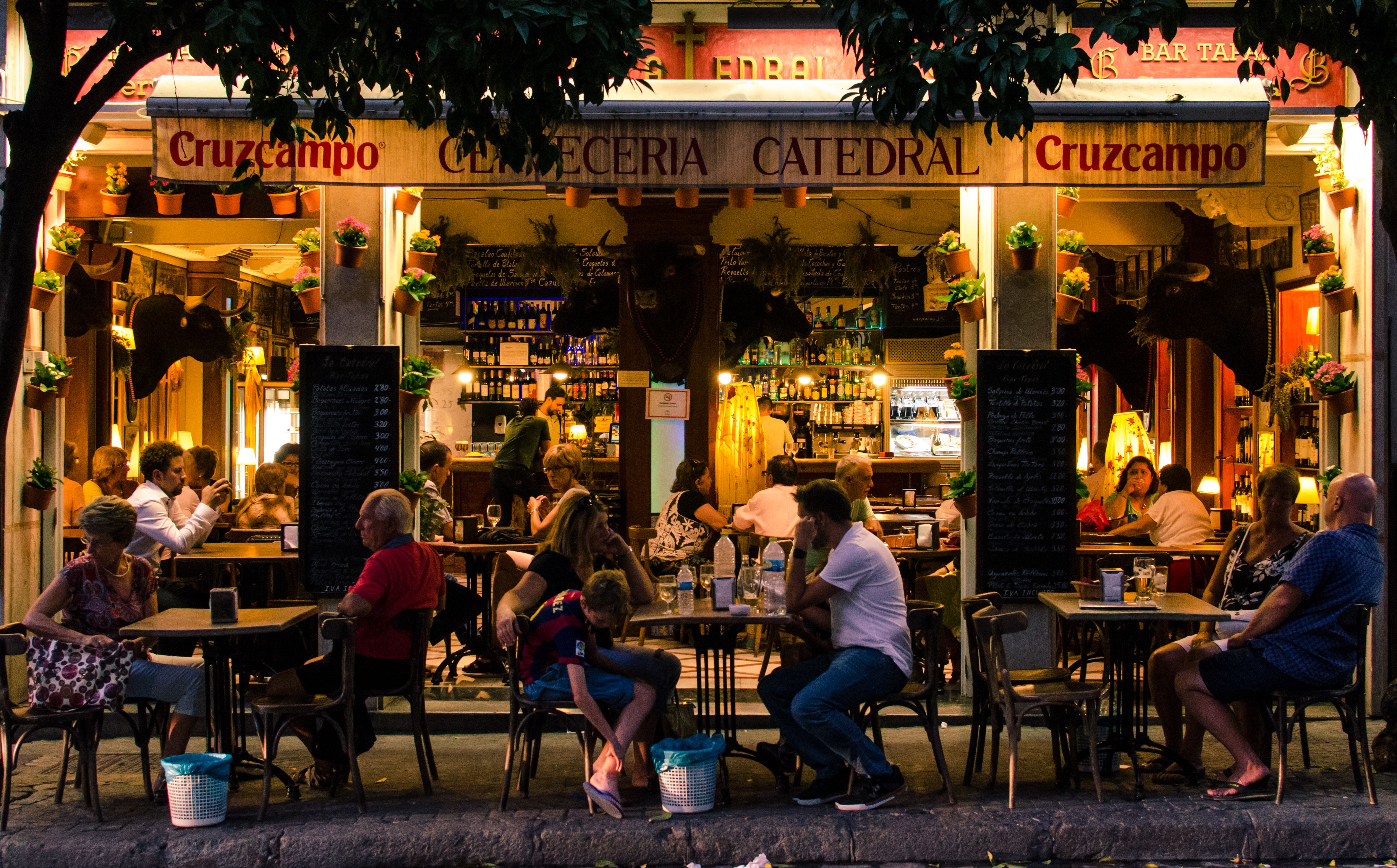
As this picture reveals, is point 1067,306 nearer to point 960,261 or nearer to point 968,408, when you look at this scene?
point 960,261

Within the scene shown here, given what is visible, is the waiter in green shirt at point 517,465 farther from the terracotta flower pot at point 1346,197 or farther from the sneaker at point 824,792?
the terracotta flower pot at point 1346,197

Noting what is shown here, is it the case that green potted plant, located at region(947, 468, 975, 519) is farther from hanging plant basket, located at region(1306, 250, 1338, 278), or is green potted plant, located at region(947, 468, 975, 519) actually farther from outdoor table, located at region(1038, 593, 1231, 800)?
hanging plant basket, located at region(1306, 250, 1338, 278)

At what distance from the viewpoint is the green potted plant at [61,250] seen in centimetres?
738

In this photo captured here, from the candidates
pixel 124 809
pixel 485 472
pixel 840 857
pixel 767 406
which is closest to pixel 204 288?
pixel 485 472

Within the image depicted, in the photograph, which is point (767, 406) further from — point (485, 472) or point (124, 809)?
point (124, 809)

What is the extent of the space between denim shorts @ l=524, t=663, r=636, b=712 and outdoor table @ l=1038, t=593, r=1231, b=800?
2.02 m

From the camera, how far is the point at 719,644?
5789 millimetres

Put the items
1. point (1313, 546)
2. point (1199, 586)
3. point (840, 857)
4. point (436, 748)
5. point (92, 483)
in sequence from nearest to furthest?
1. point (840, 857)
2. point (1313, 546)
3. point (436, 748)
4. point (1199, 586)
5. point (92, 483)

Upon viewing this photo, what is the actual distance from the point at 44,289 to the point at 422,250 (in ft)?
7.25

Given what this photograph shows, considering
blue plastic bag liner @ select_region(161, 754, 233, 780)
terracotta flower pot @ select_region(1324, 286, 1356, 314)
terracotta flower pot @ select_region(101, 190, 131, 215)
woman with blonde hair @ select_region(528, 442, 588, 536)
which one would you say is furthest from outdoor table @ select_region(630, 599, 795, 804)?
terracotta flower pot @ select_region(101, 190, 131, 215)

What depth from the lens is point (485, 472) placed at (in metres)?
12.5

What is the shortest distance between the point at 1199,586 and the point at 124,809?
6.44 metres

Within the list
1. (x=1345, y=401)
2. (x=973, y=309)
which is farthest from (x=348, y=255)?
(x=1345, y=401)

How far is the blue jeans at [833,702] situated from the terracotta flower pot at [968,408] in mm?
2160
